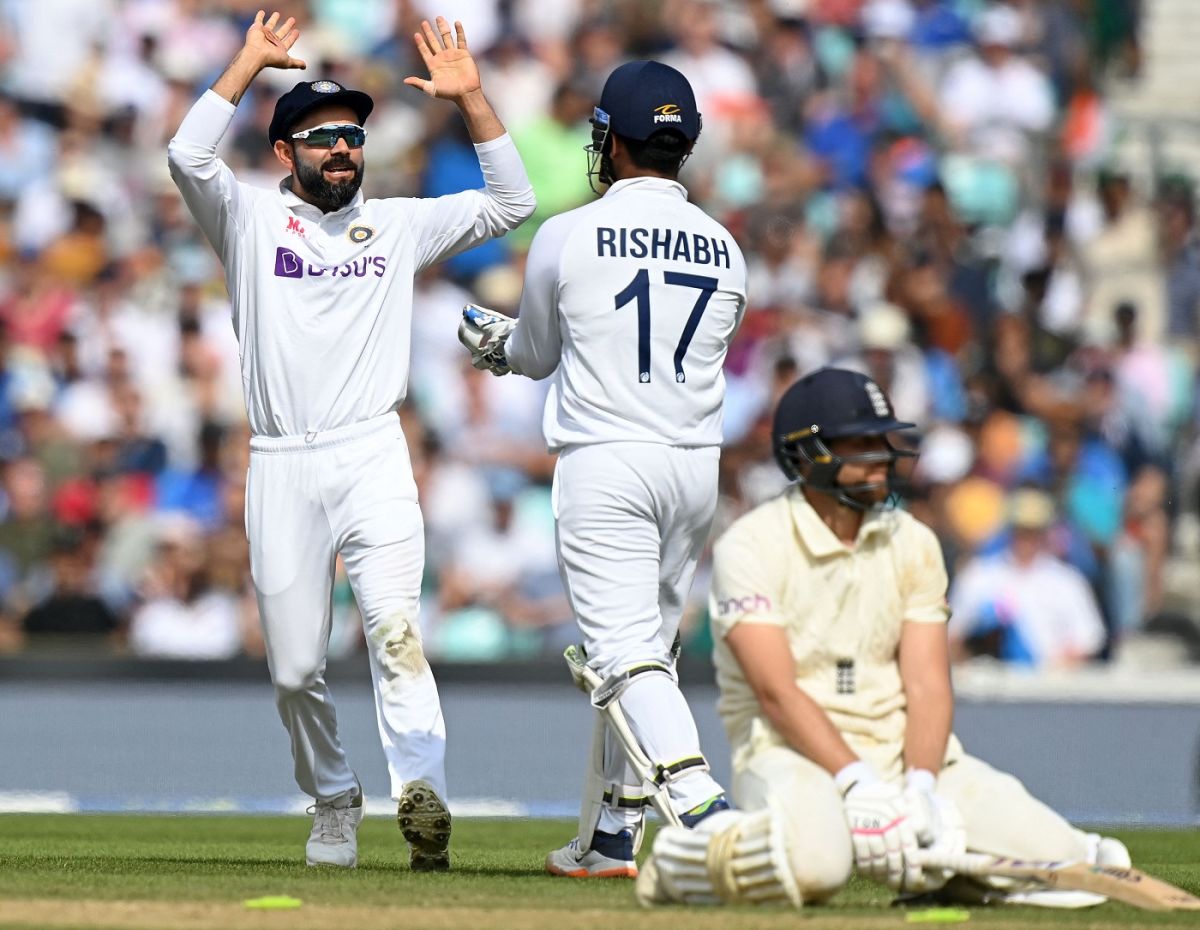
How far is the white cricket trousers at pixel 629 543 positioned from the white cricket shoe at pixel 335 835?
47.3 inches

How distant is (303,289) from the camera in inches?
290

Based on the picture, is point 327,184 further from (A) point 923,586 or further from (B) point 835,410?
(A) point 923,586

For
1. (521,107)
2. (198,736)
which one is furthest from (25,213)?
(198,736)

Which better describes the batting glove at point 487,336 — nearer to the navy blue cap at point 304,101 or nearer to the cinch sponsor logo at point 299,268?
the cinch sponsor logo at point 299,268

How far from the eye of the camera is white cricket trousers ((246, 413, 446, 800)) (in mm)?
7125

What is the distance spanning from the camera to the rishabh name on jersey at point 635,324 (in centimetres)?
664

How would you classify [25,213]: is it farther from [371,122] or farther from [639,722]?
[639,722]

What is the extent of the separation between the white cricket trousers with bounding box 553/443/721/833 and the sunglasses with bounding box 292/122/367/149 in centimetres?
141

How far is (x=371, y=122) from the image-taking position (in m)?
17.4

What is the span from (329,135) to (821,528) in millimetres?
2407

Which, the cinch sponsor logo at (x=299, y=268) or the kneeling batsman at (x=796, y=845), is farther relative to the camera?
the cinch sponsor logo at (x=299, y=268)

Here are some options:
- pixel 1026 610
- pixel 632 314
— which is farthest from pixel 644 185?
pixel 1026 610

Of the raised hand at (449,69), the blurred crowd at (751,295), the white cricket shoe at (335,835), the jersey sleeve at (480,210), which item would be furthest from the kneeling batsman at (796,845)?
the blurred crowd at (751,295)

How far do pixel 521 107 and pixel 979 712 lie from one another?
604 cm
